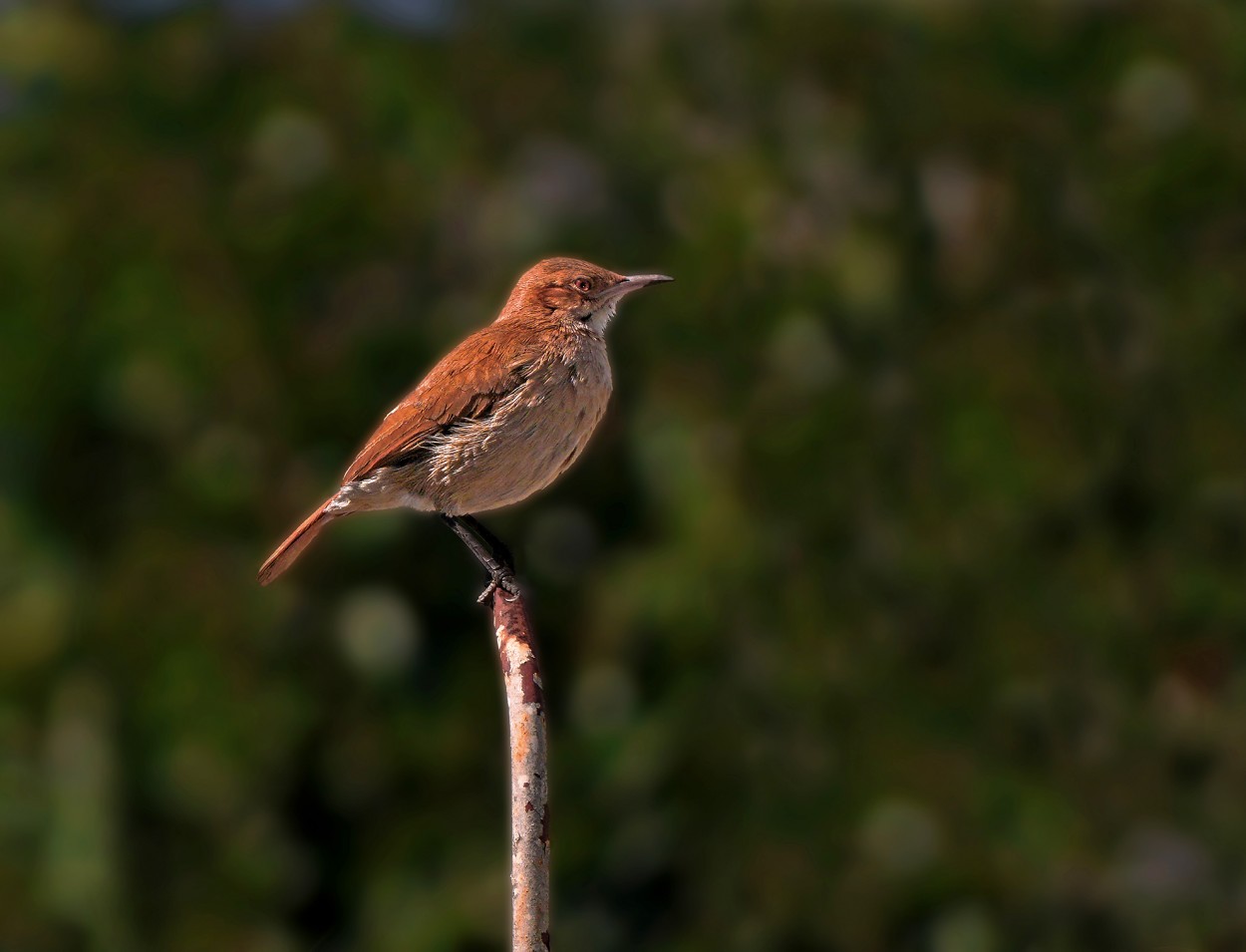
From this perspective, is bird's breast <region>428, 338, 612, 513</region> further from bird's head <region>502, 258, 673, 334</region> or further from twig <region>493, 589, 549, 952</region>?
twig <region>493, 589, 549, 952</region>

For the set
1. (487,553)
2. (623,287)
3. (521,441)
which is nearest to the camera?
(521,441)

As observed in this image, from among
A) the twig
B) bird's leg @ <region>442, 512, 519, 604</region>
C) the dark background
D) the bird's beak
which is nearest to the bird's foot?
bird's leg @ <region>442, 512, 519, 604</region>

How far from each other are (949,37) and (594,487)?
2.91m

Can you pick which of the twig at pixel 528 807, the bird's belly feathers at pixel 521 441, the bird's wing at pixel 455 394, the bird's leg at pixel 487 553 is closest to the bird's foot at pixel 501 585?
the bird's leg at pixel 487 553

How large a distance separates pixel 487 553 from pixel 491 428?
44 centimetres

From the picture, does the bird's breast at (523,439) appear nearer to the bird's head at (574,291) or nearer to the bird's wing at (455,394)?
the bird's wing at (455,394)

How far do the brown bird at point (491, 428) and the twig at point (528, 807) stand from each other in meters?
1.19

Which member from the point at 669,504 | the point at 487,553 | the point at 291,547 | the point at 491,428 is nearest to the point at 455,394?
the point at 491,428

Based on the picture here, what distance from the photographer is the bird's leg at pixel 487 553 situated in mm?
4562

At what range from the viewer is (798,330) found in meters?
8.59

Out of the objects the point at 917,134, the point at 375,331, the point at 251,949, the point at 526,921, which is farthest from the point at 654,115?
the point at 526,921

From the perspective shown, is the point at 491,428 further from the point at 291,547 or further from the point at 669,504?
the point at 669,504

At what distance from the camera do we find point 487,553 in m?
4.81

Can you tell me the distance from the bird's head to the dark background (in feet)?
8.10
